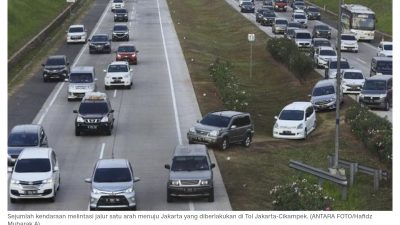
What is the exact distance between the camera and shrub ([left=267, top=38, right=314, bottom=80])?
6209 cm

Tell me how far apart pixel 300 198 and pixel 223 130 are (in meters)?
13.7

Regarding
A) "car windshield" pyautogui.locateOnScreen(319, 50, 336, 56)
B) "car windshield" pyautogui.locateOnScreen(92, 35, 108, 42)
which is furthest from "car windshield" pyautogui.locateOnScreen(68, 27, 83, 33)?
"car windshield" pyautogui.locateOnScreen(319, 50, 336, 56)

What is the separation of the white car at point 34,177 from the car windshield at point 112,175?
5.68 ft

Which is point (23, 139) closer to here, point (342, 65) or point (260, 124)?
point (260, 124)

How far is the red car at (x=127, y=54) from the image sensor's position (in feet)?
220

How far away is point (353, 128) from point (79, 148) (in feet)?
40.5

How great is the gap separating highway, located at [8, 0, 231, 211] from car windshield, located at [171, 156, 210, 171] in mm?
1147

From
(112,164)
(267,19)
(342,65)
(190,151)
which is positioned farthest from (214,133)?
(267,19)

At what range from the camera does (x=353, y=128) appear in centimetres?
4209

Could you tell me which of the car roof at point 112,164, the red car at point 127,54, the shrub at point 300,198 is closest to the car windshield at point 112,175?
the car roof at point 112,164

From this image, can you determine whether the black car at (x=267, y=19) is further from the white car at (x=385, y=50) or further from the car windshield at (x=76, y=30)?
the white car at (x=385, y=50)

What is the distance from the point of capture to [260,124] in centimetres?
5025

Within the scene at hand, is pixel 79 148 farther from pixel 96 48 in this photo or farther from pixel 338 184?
pixel 96 48
